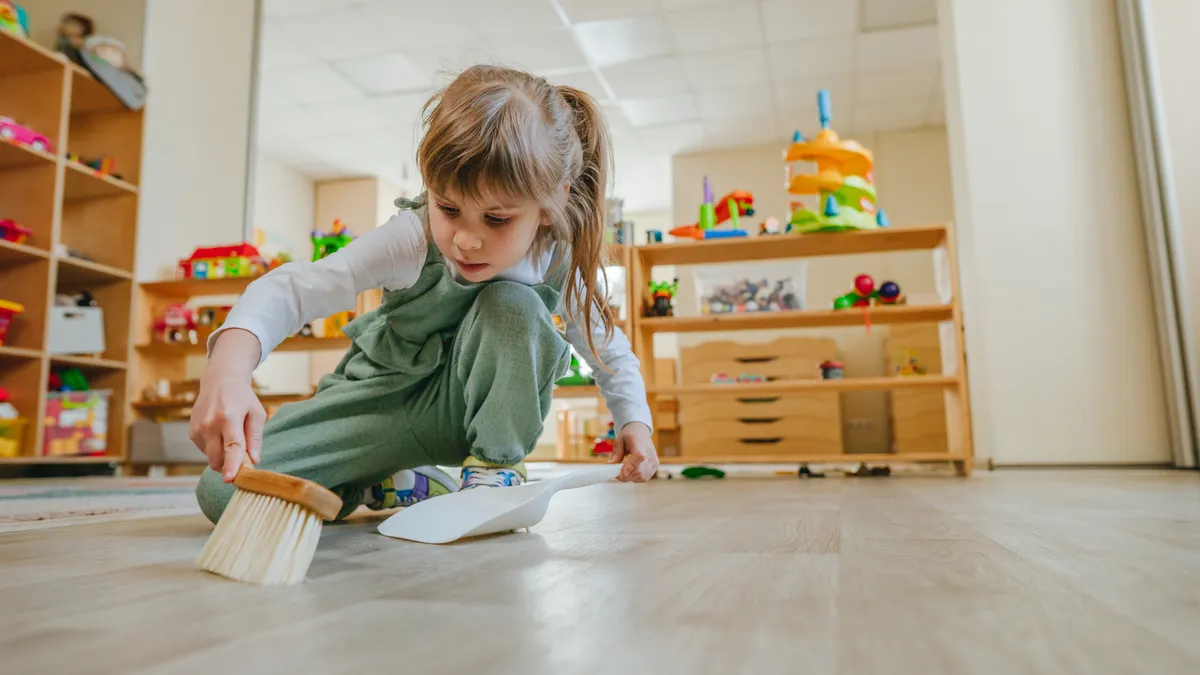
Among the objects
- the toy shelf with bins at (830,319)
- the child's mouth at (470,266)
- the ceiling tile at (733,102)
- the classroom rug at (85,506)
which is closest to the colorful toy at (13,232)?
the classroom rug at (85,506)

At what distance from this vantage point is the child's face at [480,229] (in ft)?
2.36

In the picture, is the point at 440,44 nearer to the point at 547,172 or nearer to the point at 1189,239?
the point at 1189,239

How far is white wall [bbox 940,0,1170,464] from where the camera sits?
2223 mm

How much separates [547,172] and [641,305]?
1706 millimetres

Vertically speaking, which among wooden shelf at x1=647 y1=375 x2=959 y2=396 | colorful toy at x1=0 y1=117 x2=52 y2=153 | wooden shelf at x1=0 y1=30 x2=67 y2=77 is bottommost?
wooden shelf at x1=647 y1=375 x2=959 y2=396

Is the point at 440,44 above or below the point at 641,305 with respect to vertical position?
above

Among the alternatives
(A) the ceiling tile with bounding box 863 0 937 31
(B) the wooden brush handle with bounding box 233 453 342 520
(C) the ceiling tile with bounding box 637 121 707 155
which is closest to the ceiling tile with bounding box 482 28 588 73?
(C) the ceiling tile with bounding box 637 121 707 155

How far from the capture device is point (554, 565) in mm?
527

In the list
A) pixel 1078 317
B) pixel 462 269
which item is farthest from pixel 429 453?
pixel 1078 317

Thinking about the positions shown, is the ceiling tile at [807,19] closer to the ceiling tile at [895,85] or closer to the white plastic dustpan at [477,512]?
the ceiling tile at [895,85]

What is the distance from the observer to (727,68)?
3.93 meters

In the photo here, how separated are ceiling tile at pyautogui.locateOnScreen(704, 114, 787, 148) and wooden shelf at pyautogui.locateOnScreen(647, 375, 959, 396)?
2.55m

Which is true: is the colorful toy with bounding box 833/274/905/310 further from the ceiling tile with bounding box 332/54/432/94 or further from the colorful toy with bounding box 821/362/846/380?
the ceiling tile with bounding box 332/54/432/94

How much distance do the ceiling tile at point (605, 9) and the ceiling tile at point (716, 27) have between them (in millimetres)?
116
